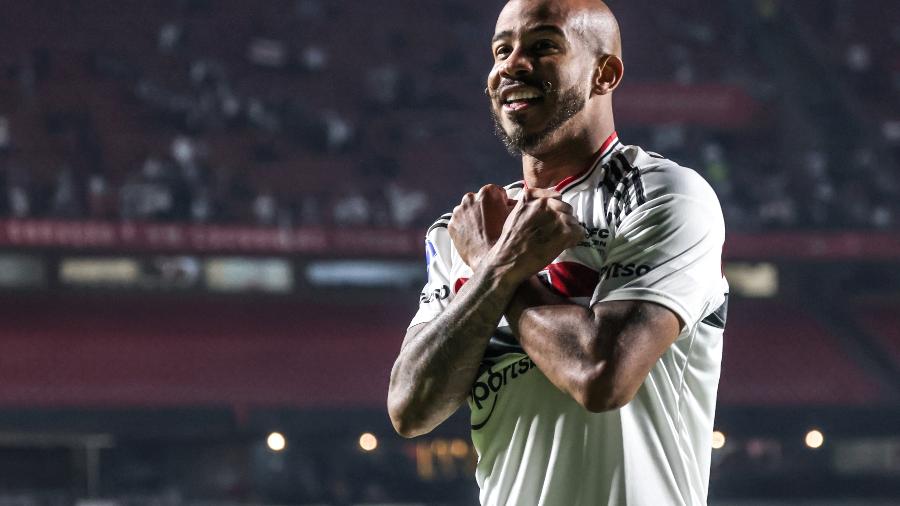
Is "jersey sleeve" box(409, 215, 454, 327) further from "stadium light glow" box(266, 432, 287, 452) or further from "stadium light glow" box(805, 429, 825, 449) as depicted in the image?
"stadium light glow" box(805, 429, 825, 449)

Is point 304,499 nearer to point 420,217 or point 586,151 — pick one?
point 420,217

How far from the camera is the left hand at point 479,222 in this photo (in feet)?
7.98

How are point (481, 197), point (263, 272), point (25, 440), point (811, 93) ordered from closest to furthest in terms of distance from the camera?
point (481, 197), point (25, 440), point (263, 272), point (811, 93)

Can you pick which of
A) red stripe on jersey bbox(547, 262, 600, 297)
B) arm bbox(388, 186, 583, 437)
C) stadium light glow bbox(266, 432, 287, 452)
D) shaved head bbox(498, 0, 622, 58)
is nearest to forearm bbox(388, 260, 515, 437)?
arm bbox(388, 186, 583, 437)

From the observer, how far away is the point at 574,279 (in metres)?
2.39

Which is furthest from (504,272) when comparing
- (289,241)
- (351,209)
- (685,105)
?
(685,105)

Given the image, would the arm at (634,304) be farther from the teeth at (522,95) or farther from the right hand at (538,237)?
the teeth at (522,95)

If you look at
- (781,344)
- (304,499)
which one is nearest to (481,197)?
(304,499)

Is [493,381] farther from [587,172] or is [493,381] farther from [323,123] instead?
[323,123]

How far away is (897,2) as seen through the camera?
2877cm

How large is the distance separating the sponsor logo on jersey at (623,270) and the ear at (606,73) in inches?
16.7

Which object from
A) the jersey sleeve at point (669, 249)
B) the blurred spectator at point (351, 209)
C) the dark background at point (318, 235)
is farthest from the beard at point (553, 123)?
the blurred spectator at point (351, 209)

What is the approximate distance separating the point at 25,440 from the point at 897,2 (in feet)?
71.2

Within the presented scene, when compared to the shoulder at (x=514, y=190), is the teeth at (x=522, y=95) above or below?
above
